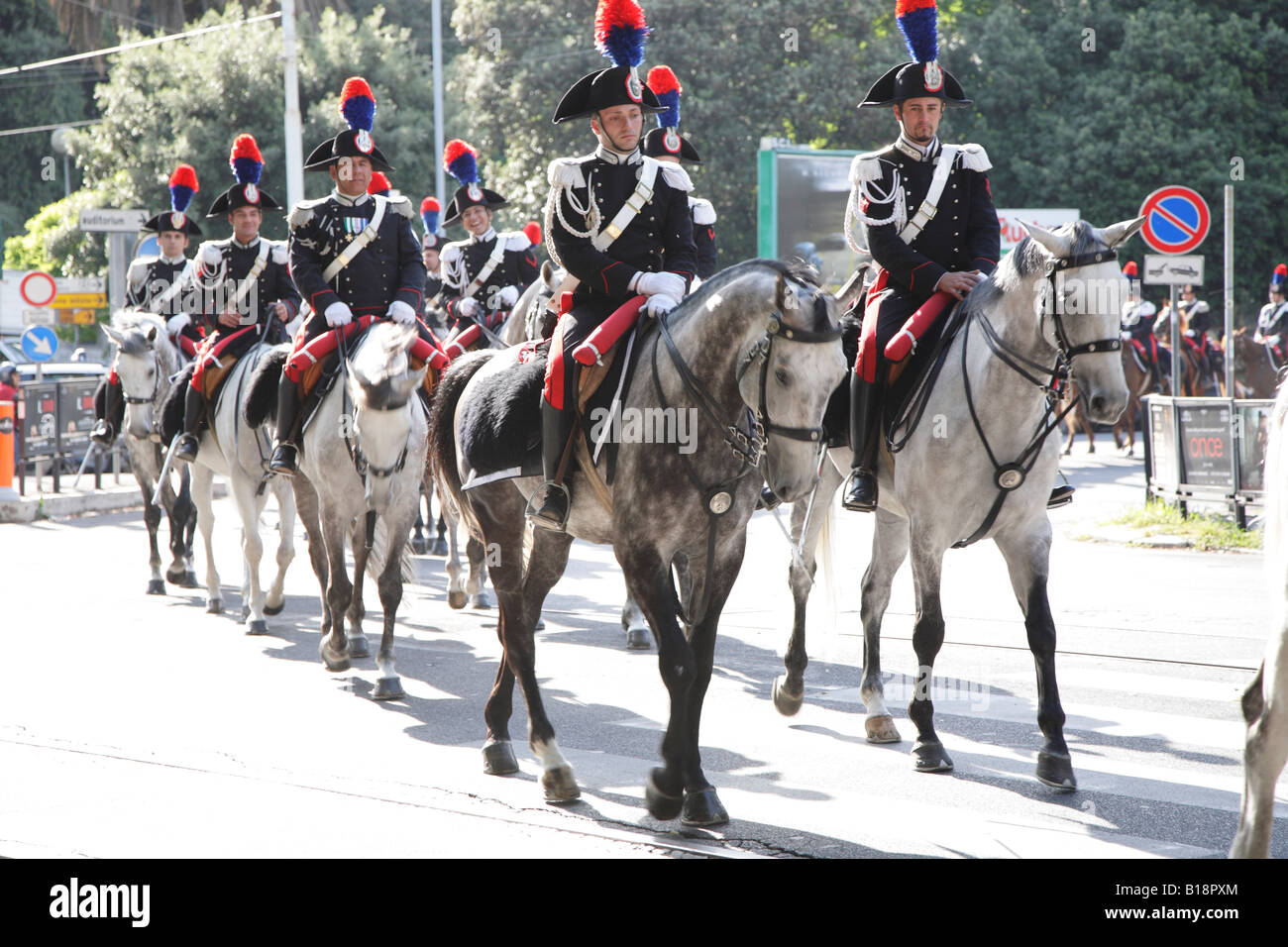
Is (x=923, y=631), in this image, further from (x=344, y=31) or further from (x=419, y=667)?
(x=344, y=31)

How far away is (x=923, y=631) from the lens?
257 inches

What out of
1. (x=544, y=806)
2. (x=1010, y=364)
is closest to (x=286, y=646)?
(x=544, y=806)

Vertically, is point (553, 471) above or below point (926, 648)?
above

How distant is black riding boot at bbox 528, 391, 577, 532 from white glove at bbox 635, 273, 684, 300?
20.0 inches

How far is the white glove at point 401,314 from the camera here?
8.91m

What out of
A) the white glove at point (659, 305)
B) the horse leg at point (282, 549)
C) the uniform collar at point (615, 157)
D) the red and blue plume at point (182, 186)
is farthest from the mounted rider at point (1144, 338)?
the white glove at point (659, 305)

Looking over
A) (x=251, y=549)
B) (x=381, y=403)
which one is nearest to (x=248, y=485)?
(x=251, y=549)

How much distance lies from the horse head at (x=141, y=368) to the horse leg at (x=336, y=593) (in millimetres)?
4441

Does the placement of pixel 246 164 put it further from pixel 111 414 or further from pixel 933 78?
pixel 933 78

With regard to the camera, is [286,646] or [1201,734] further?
[286,646]

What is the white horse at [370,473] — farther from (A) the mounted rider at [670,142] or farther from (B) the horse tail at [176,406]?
(B) the horse tail at [176,406]

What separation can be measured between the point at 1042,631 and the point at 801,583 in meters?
1.86

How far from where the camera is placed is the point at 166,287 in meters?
13.4
